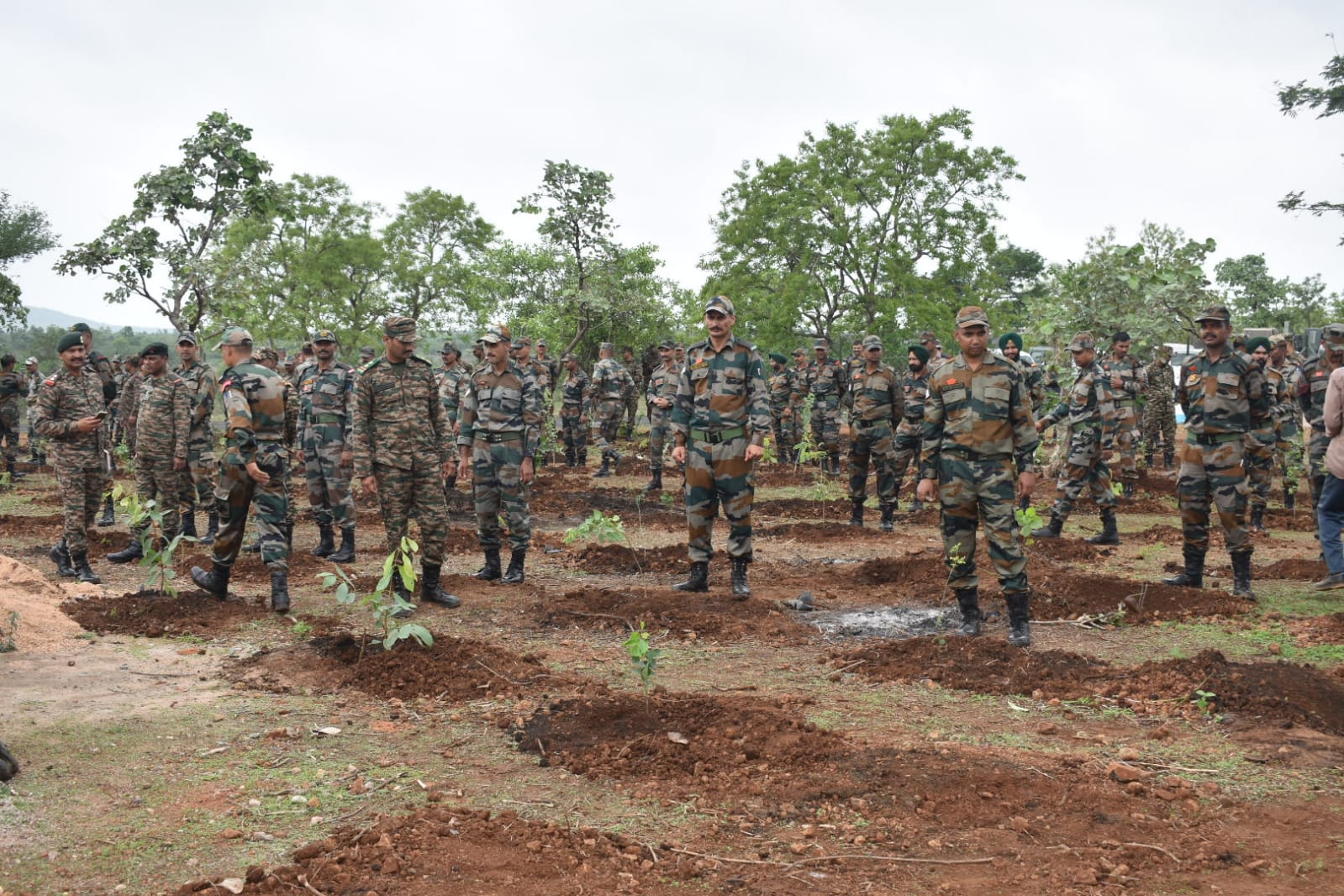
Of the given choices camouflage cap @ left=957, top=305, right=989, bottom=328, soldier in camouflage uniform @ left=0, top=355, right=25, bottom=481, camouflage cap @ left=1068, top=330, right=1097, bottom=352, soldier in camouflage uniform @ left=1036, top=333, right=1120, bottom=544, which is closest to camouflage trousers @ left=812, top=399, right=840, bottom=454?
soldier in camouflage uniform @ left=1036, top=333, right=1120, bottom=544

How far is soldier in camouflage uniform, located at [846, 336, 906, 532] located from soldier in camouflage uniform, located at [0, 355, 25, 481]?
14.4 m

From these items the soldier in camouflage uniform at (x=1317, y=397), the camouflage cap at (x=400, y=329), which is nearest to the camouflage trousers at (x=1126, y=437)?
the soldier in camouflage uniform at (x=1317, y=397)

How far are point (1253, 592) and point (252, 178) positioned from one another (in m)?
15.0

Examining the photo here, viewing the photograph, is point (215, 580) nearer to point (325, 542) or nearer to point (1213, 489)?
point (325, 542)

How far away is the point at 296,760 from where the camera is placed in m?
4.55

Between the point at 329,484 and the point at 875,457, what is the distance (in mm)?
6209

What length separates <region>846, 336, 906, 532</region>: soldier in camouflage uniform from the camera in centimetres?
1179

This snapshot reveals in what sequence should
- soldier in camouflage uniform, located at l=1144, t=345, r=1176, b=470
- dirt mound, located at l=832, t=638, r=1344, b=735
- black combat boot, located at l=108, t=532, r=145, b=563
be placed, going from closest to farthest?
1. dirt mound, located at l=832, t=638, r=1344, b=735
2. black combat boot, located at l=108, t=532, r=145, b=563
3. soldier in camouflage uniform, located at l=1144, t=345, r=1176, b=470

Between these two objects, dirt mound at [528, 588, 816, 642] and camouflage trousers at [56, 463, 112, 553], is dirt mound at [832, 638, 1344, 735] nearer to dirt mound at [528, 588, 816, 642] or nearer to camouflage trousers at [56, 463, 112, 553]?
dirt mound at [528, 588, 816, 642]

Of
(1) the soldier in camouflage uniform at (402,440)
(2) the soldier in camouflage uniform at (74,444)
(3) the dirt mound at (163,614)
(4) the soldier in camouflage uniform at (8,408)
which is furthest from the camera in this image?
(4) the soldier in camouflage uniform at (8,408)

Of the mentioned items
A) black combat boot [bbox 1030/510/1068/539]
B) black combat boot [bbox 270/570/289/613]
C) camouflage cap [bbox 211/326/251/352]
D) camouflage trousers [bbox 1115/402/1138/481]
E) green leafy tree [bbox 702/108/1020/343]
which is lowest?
black combat boot [bbox 270/570/289/613]

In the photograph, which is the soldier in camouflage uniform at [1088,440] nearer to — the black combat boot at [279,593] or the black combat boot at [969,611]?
the black combat boot at [969,611]

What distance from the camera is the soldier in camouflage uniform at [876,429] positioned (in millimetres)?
11789

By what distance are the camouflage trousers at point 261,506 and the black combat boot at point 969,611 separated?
5016 millimetres
